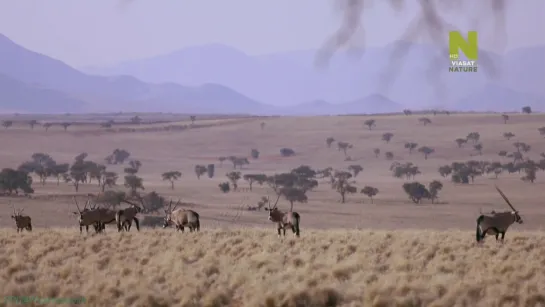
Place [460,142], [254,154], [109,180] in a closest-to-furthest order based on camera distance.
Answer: [109,180] < [460,142] < [254,154]

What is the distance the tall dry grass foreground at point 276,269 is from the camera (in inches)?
459

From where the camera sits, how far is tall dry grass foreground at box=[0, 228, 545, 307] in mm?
11664

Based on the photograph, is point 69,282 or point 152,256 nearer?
point 69,282

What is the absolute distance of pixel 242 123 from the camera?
13250cm

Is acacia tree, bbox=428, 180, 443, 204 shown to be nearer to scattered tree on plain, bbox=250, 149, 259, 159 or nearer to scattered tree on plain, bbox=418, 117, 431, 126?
scattered tree on plain, bbox=250, 149, 259, 159

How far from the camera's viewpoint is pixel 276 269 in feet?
46.8

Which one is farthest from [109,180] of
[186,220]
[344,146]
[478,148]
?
[478,148]

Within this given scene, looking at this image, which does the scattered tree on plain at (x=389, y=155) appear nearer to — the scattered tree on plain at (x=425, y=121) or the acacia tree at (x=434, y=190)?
the scattered tree on plain at (x=425, y=121)

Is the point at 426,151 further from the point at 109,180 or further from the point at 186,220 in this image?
the point at 186,220

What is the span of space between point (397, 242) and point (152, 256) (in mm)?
5965

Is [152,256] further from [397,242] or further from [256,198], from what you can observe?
[256,198]

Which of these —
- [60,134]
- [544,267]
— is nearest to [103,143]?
[60,134]

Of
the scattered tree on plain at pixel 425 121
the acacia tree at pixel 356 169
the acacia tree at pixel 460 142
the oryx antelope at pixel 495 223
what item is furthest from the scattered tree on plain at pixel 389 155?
the oryx antelope at pixel 495 223

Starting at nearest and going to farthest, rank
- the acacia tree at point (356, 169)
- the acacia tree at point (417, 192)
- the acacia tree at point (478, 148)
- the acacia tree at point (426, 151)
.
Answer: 1. the acacia tree at point (417, 192)
2. the acacia tree at point (356, 169)
3. the acacia tree at point (426, 151)
4. the acacia tree at point (478, 148)
